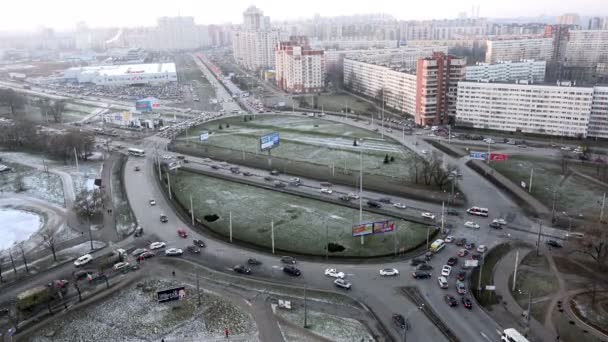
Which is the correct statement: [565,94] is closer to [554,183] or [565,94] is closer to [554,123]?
[554,123]

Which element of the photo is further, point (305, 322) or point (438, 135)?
point (438, 135)

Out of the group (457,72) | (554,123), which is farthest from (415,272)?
(457,72)

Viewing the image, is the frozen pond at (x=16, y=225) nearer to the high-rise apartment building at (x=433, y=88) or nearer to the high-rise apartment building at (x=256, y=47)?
the high-rise apartment building at (x=433, y=88)

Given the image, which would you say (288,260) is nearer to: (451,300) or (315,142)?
(451,300)

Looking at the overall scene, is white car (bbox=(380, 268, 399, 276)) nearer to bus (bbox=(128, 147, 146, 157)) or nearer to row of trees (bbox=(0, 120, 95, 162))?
bus (bbox=(128, 147, 146, 157))

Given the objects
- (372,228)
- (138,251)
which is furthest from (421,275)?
(138,251)
